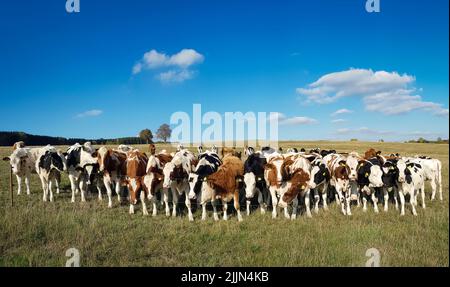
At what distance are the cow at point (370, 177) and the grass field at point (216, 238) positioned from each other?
38.3 inches

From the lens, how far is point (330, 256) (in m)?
8.16

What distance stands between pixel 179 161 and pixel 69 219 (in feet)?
14.3

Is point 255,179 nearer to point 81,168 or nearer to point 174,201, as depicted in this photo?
point 174,201

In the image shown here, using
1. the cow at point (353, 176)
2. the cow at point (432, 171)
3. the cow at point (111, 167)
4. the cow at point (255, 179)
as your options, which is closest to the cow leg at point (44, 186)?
the cow at point (111, 167)

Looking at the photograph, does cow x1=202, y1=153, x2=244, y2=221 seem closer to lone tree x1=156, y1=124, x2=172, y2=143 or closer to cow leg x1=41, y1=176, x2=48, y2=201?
cow leg x1=41, y1=176, x2=48, y2=201

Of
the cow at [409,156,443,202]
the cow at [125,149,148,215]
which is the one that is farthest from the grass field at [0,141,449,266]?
the cow at [409,156,443,202]

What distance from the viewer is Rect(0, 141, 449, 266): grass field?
8.02 metres

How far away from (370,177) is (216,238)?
295 inches

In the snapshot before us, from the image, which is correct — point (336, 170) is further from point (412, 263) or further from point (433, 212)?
point (412, 263)

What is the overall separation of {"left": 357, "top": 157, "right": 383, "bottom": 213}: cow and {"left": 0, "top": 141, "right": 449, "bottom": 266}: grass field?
97cm

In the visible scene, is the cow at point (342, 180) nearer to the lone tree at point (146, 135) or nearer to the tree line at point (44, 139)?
the tree line at point (44, 139)

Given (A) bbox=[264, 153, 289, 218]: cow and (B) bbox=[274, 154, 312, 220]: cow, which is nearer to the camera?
(B) bbox=[274, 154, 312, 220]: cow
